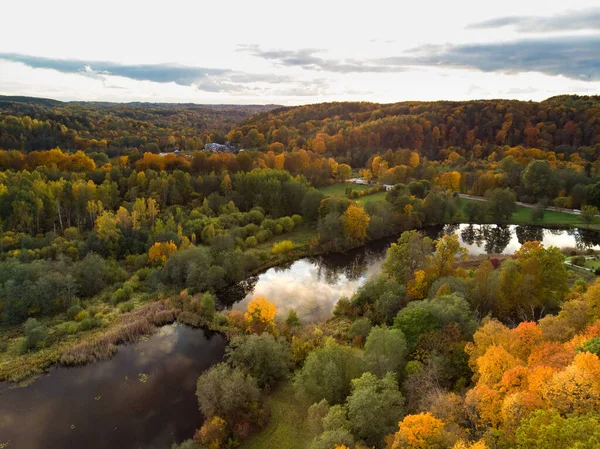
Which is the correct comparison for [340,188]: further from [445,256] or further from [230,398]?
[230,398]

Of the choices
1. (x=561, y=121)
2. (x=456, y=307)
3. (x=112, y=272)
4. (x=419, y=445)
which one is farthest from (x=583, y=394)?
(x=561, y=121)

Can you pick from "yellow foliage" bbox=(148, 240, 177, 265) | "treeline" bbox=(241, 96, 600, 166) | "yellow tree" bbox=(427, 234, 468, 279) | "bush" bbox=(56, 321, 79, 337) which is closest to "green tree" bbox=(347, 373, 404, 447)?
"yellow tree" bbox=(427, 234, 468, 279)

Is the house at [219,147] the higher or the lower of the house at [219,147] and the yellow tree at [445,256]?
the higher

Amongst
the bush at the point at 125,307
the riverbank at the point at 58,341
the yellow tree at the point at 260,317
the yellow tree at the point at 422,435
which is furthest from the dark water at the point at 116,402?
the yellow tree at the point at 422,435

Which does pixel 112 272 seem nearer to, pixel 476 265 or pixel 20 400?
pixel 20 400

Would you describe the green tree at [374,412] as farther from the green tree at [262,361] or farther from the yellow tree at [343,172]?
the yellow tree at [343,172]

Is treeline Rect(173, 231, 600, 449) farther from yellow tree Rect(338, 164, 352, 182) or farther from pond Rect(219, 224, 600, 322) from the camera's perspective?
yellow tree Rect(338, 164, 352, 182)

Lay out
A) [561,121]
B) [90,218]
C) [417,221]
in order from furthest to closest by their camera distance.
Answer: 1. [561,121]
2. [417,221]
3. [90,218]
